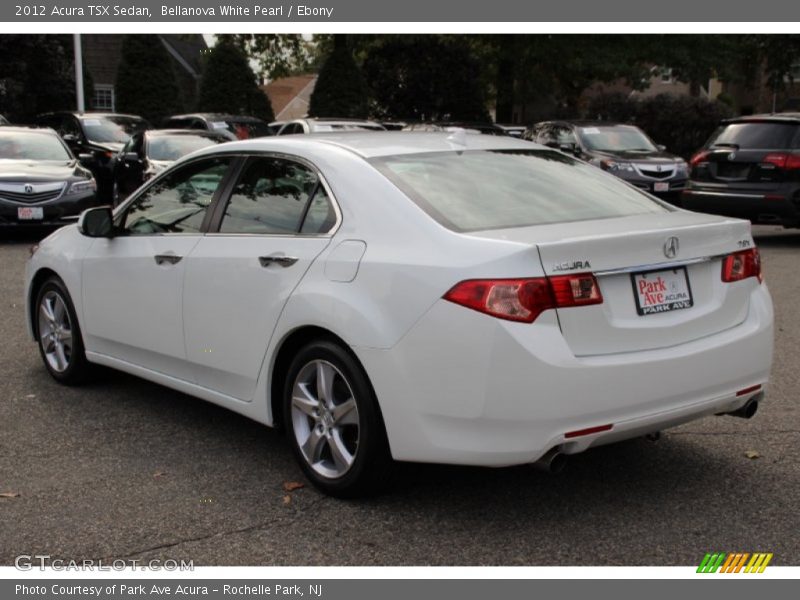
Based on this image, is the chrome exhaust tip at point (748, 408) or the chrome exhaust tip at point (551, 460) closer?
the chrome exhaust tip at point (551, 460)

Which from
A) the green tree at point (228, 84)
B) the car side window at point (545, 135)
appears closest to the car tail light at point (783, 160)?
the car side window at point (545, 135)

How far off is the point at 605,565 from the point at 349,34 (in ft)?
106

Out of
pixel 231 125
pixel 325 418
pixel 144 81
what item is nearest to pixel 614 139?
pixel 231 125

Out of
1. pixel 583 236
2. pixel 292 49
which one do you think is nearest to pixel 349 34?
pixel 292 49

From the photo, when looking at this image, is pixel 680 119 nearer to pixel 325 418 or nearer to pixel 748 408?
pixel 748 408

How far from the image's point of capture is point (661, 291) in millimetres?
4219

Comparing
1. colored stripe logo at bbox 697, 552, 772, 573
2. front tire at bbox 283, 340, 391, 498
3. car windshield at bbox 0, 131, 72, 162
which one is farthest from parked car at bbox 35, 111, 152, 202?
colored stripe logo at bbox 697, 552, 772, 573

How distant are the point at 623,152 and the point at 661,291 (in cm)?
1363

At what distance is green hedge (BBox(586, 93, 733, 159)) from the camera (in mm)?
28531

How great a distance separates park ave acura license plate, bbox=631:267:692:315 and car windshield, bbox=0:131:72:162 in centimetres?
1234

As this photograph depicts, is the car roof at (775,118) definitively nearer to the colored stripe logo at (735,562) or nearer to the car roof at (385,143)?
the car roof at (385,143)

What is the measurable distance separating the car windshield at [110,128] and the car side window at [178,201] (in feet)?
48.0

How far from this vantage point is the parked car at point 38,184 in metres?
13.6

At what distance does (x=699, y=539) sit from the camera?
4.08 m
